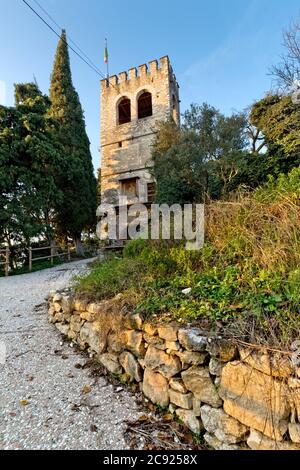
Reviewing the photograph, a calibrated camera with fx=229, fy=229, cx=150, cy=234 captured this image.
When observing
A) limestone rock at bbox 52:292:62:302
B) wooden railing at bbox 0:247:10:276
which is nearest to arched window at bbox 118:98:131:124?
wooden railing at bbox 0:247:10:276

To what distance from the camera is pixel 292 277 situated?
1.66 m

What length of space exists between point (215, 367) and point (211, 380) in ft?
0.35

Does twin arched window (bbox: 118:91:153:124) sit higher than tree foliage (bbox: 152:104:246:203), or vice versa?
twin arched window (bbox: 118:91:153:124)

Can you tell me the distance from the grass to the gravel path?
77cm

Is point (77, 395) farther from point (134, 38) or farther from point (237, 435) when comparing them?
point (134, 38)

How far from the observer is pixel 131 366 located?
213 centimetres

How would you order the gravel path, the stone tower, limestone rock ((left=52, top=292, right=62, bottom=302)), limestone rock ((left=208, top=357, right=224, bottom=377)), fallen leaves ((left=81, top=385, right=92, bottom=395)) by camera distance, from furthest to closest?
the stone tower
limestone rock ((left=52, top=292, right=62, bottom=302))
fallen leaves ((left=81, top=385, right=92, bottom=395))
the gravel path
limestone rock ((left=208, top=357, right=224, bottom=377))

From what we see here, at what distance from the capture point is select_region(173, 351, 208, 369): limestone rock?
1.60 m

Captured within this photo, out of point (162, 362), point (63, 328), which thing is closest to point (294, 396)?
point (162, 362)

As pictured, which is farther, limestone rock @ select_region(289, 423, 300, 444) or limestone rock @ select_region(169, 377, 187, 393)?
limestone rock @ select_region(169, 377, 187, 393)

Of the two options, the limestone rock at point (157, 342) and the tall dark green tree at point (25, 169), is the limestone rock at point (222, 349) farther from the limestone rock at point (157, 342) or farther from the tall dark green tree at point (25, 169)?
the tall dark green tree at point (25, 169)

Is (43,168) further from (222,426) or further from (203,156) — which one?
Answer: (222,426)

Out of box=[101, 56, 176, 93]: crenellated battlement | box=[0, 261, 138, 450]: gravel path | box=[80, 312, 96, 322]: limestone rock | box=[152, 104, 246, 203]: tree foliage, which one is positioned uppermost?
box=[101, 56, 176, 93]: crenellated battlement

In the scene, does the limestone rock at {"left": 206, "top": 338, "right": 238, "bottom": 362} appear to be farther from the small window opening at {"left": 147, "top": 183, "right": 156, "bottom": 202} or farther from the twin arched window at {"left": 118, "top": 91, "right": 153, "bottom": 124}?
the twin arched window at {"left": 118, "top": 91, "right": 153, "bottom": 124}
